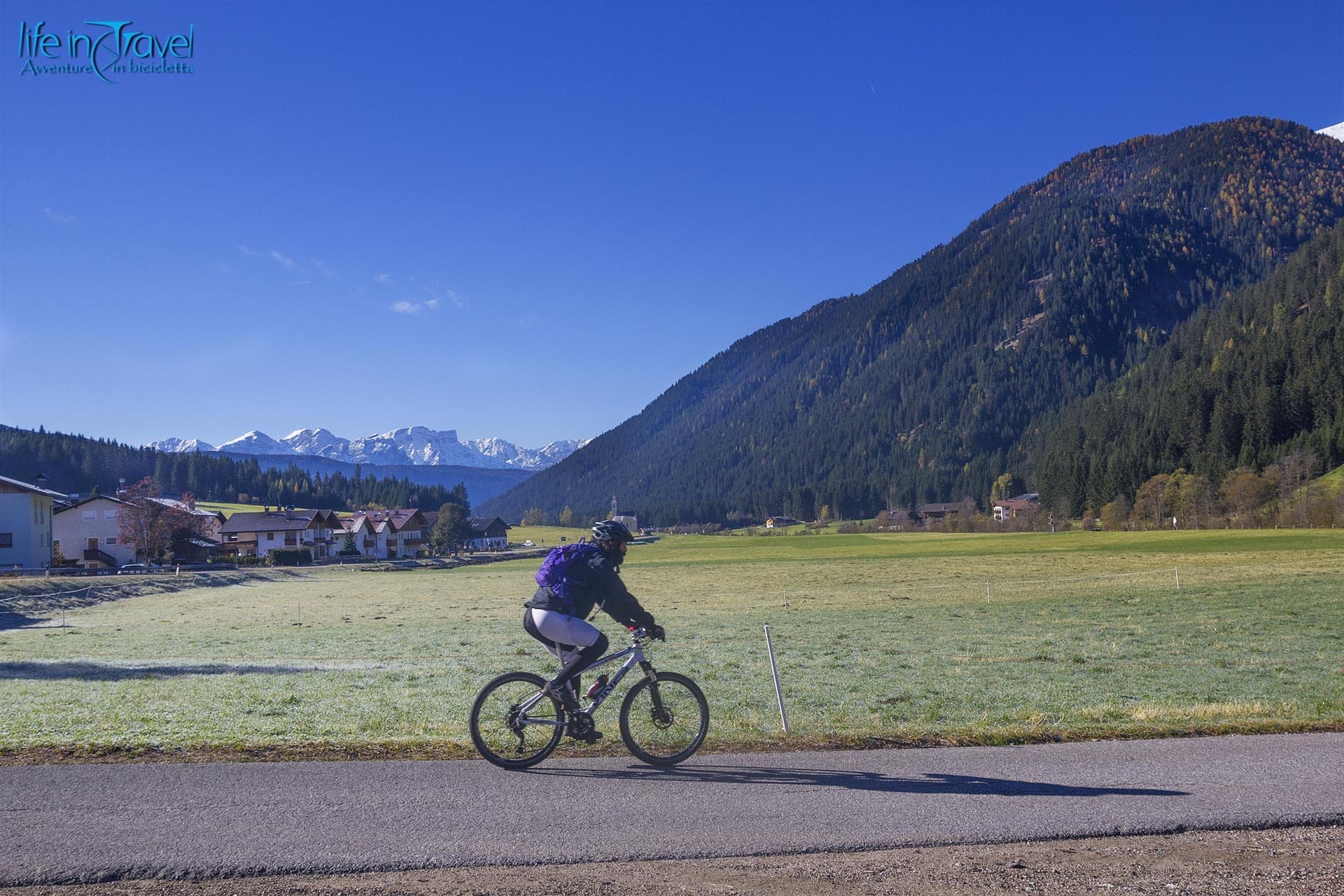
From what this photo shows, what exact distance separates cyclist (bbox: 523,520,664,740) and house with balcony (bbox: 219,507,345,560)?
126 metres

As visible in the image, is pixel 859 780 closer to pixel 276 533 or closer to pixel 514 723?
pixel 514 723

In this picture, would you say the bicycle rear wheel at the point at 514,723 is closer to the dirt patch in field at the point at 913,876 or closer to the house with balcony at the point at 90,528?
the dirt patch in field at the point at 913,876

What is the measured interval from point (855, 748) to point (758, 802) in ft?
8.07

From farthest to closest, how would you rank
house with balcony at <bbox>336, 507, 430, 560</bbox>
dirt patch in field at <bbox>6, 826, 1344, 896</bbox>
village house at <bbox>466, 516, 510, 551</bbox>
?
village house at <bbox>466, 516, 510, 551</bbox>, house with balcony at <bbox>336, 507, 430, 560</bbox>, dirt patch in field at <bbox>6, 826, 1344, 896</bbox>

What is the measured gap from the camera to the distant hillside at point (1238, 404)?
13875cm

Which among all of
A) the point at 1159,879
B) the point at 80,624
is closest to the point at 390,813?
the point at 1159,879

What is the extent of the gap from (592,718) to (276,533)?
13397 centimetres

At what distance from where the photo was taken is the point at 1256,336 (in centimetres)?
17125

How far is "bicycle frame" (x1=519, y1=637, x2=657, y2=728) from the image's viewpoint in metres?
9.30

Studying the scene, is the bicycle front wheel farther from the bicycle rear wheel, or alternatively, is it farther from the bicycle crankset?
the bicycle rear wheel

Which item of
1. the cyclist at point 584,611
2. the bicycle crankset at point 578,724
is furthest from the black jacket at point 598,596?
the bicycle crankset at point 578,724

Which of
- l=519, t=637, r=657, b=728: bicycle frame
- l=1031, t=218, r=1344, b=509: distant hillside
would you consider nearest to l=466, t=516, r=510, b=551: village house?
l=1031, t=218, r=1344, b=509: distant hillside

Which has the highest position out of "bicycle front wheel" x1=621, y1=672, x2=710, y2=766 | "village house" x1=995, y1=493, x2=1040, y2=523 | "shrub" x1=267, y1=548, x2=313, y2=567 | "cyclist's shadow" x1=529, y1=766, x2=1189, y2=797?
"bicycle front wheel" x1=621, y1=672, x2=710, y2=766

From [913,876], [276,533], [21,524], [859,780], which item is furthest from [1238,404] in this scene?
[21,524]
